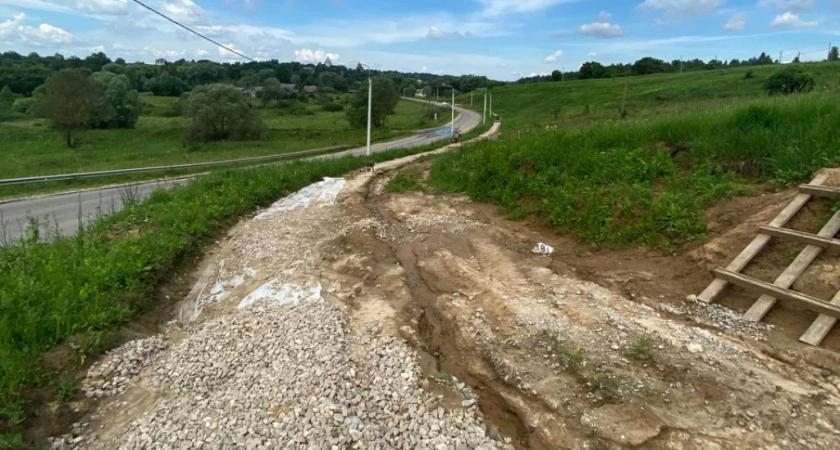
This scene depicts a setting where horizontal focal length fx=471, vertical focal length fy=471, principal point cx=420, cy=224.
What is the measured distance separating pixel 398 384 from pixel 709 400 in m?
2.73

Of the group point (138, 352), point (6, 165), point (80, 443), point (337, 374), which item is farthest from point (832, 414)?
point (6, 165)

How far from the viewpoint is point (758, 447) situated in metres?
3.51

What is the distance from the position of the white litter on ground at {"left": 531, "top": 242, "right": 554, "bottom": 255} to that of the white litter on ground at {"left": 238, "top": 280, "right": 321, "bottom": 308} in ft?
11.8

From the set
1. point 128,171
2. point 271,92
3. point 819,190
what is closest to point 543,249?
point 819,190

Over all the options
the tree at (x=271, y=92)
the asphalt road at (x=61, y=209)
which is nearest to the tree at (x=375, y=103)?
the tree at (x=271, y=92)

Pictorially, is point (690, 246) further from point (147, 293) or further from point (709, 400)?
point (147, 293)

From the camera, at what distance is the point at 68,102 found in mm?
41344

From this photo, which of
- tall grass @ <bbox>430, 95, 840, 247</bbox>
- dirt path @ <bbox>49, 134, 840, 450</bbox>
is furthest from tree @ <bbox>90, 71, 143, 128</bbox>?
dirt path @ <bbox>49, 134, 840, 450</bbox>

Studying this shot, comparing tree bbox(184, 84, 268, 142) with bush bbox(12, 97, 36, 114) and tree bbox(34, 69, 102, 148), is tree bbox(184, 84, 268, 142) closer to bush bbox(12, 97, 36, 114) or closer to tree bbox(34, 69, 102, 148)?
tree bbox(34, 69, 102, 148)

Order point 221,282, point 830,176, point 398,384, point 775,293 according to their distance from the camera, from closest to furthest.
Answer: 1. point 398,384
2. point 775,293
3. point 830,176
4. point 221,282

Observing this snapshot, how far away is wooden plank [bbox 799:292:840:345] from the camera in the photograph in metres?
4.66

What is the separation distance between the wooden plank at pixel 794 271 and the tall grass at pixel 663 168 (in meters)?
1.32

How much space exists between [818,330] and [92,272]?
8761mm

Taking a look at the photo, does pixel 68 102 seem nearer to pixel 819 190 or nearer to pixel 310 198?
pixel 310 198
